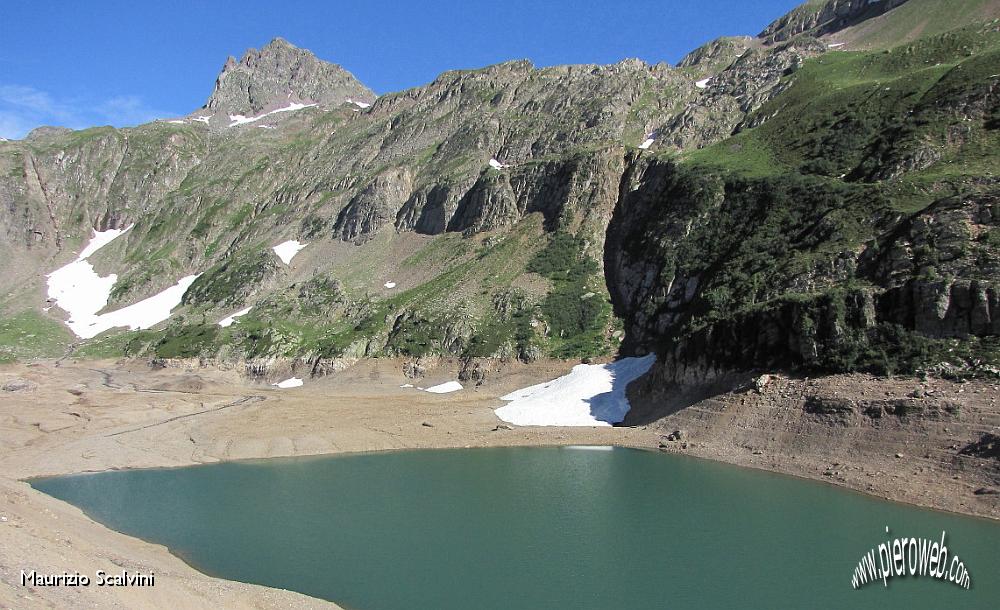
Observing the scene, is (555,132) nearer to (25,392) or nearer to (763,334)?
(763,334)

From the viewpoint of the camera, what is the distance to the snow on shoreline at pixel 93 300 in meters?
102

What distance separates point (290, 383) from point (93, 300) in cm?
6660

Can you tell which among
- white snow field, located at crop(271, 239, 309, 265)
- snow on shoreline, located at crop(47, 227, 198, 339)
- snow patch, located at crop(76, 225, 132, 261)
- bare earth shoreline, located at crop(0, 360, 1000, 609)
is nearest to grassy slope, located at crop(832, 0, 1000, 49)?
bare earth shoreline, located at crop(0, 360, 1000, 609)

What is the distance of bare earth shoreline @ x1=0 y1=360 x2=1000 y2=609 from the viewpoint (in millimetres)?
18891

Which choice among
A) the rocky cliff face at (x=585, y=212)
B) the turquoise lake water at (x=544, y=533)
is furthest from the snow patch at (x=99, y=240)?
the turquoise lake water at (x=544, y=533)

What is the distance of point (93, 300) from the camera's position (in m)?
113

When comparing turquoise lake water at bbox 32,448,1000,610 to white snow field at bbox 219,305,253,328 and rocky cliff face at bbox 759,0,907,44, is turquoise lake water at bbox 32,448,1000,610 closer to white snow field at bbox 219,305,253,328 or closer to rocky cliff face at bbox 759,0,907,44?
white snow field at bbox 219,305,253,328

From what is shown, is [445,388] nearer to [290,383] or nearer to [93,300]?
[290,383]

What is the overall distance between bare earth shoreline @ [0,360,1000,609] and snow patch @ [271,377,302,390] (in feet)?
5.09

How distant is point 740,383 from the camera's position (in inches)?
1574

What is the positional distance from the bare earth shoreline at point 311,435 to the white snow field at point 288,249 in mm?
31518

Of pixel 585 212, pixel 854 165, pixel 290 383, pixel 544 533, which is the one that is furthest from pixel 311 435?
pixel 854 165

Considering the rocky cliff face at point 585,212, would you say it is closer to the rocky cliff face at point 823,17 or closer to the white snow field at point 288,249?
the rocky cliff face at point 823,17

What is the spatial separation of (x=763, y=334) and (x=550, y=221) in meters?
48.9
